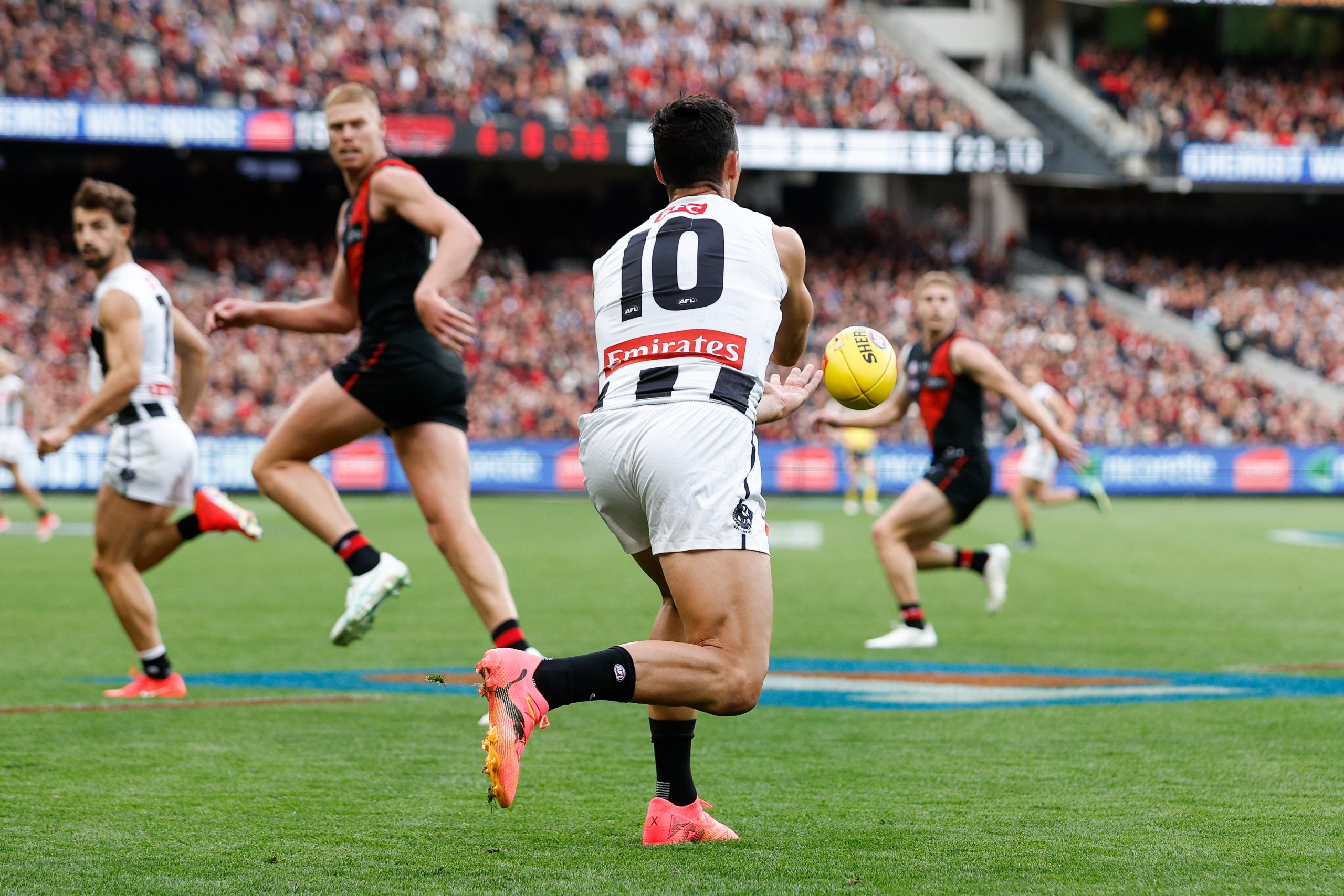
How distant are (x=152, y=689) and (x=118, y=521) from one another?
0.83 meters

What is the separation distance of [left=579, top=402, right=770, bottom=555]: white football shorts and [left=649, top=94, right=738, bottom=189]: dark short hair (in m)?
0.75

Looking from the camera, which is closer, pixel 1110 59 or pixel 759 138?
pixel 759 138

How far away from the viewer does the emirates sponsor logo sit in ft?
13.1

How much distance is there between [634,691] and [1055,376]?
100 ft

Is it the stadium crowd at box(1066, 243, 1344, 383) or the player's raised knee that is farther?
the stadium crowd at box(1066, 243, 1344, 383)

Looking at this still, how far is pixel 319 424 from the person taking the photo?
629 centimetres

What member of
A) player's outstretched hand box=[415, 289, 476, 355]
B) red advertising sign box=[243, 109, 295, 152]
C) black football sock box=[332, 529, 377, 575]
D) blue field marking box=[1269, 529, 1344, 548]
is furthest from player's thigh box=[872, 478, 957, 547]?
red advertising sign box=[243, 109, 295, 152]

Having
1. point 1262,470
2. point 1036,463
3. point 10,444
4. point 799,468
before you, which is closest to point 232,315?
point 1036,463

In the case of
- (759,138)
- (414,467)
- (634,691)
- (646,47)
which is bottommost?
(634,691)

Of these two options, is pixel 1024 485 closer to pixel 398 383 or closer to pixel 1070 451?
pixel 1070 451

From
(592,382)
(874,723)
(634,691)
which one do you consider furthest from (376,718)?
(592,382)

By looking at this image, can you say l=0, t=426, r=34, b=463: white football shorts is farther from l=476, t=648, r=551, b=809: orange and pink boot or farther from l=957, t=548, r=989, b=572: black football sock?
l=476, t=648, r=551, b=809: orange and pink boot

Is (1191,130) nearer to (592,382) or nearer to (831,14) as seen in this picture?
(831,14)

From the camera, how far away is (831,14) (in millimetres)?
39000
